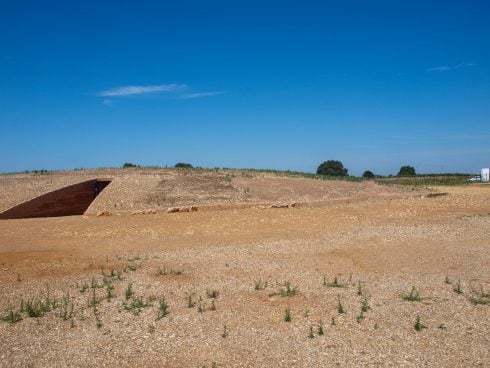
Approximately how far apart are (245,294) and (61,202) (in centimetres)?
1238

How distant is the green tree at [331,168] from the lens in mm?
45938

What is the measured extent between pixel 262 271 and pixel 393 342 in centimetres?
352

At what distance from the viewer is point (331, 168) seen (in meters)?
46.7

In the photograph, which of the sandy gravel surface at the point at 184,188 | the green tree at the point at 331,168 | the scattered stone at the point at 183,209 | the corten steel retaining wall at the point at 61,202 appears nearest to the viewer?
the scattered stone at the point at 183,209

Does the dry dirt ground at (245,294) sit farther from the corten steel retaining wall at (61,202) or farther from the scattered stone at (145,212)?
the corten steel retaining wall at (61,202)

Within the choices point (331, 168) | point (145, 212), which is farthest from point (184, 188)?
point (331, 168)

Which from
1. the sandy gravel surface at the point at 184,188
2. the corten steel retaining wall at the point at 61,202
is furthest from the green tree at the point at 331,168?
A: the corten steel retaining wall at the point at 61,202

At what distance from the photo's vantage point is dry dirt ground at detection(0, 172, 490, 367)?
5.03 metres

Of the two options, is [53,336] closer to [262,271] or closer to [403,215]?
[262,271]

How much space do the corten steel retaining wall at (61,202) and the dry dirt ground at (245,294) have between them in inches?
89.0

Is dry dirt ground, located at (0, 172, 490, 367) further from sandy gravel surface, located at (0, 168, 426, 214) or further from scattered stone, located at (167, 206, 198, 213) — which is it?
sandy gravel surface, located at (0, 168, 426, 214)

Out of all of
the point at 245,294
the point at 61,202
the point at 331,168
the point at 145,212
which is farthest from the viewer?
the point at 331,168

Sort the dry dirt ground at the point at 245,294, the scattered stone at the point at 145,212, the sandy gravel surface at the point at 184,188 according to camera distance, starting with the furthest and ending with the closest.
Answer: the sandy gravel surface at the point at 184,188
the scattered stone at the point at 145,212
the dry dirt ground at the point at 245,294

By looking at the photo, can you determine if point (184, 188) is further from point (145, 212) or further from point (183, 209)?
point (145, 212)
